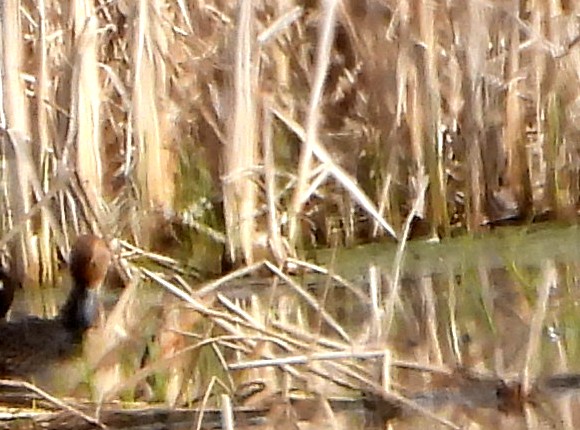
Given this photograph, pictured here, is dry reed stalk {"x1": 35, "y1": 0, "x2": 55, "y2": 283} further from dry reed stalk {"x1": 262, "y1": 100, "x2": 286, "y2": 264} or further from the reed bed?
dry reed stalk {"x1": 262, "y1": 100, "x2": 286, "y2": 264}

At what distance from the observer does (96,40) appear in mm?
2729

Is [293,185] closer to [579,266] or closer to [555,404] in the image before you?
[579,266]

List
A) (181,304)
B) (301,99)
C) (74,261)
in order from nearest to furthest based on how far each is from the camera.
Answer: (181,304)
(74,261)
(301,99)

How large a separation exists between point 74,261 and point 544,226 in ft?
3.13

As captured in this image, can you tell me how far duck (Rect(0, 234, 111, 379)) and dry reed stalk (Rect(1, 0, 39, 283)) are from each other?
13 cm

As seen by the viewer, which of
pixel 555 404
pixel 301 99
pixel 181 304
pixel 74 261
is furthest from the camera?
pixel 301 99

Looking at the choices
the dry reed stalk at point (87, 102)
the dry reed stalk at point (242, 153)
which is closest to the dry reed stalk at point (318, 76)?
the dry reed stalk at point (242, 153)

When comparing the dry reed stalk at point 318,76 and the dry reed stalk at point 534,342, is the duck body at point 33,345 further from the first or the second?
the dry reed stalk at point 534,342

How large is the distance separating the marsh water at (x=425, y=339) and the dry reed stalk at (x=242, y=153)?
9 cm

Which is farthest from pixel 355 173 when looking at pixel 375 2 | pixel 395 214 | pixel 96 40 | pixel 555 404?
pixel 555 404

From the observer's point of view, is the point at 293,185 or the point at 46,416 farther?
the point at 293,185

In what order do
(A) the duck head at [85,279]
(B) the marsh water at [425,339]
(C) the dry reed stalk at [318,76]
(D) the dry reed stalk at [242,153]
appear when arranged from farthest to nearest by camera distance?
(A) the duck head at [85,279] < (D) the dry reed stalk at [242,153] < (C) the dry reed stalk at [318,76] < (B) the marsh water at [425,339]

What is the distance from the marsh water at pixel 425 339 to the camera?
2.04 m

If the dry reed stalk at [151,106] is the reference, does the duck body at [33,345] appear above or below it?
below
